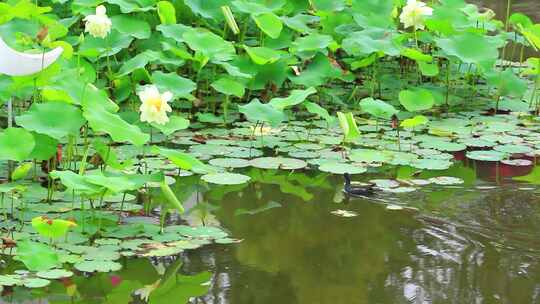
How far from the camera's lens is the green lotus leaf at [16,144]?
9.62ft

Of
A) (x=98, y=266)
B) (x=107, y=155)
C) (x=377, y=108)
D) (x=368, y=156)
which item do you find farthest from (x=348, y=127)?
(x=98, y=266)

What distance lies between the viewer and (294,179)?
11.5 feet

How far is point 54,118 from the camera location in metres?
3.01

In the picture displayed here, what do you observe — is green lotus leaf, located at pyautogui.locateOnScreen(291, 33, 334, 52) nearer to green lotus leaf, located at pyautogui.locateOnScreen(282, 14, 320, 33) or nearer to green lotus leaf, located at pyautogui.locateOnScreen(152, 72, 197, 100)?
green lotus leaf, located at pyautogui.locateOnScreen(282, 14, 320, 33)

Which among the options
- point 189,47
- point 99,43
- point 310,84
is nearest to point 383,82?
point 310,84

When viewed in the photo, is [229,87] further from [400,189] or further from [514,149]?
[514,149]

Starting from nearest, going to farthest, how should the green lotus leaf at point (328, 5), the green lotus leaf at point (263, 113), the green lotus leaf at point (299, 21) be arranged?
the green lotus leaf at point (263, 113), the green lotus leaf at point (299, 21), the green lotus leaf at point (328, 5)

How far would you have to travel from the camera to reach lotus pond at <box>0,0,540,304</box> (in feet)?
8.74

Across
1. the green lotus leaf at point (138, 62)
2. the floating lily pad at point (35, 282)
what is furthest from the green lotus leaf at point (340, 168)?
the floating lily pad at point (35, 282)

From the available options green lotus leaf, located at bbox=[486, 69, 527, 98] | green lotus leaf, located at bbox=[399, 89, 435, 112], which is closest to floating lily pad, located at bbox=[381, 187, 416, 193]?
green lotus leaf, located at bbox=[399, 89, 435, 112]

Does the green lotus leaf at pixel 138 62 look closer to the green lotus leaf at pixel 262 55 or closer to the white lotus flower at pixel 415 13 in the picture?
the green lotus leaf at pixel 262 55

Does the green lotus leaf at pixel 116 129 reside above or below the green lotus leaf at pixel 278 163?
above

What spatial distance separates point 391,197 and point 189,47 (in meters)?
1.20

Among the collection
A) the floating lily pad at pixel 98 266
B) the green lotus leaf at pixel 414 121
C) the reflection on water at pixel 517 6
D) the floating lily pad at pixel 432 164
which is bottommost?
the floating lily pad at pixel 98 266
